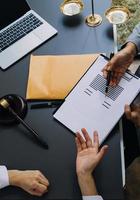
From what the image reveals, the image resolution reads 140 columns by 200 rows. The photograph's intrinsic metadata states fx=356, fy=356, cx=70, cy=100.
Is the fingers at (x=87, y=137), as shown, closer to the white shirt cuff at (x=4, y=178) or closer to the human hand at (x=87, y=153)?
the human hand at (x=87, y=153)

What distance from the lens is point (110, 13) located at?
1.37m

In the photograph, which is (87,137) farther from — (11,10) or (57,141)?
(11,10)

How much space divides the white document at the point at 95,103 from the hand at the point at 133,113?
0.06 feet

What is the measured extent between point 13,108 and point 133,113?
1.29 feet

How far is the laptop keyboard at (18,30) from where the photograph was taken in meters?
1.36

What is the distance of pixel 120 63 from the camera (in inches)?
48.4

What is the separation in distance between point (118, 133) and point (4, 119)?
14.7 inches

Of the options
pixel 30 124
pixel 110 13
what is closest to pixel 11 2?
pixel 110 13

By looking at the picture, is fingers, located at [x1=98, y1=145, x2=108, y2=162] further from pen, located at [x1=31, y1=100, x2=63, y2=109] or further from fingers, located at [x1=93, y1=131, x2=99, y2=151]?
pen, located at [x1=31, y1=100, x2=63, y2=109]

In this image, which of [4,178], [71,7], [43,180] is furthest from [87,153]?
[71,7]

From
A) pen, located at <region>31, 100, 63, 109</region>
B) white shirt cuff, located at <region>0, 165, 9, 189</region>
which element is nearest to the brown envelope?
pen, located at <region>31, 100, 63, 109</region>

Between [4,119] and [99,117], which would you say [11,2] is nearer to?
[4,119]

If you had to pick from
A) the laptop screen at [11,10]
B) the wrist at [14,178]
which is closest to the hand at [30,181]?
the wrist at [14,178]

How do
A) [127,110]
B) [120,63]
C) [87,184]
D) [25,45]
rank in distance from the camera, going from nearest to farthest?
[87,184], [127,110], [120,63], [25,45]
